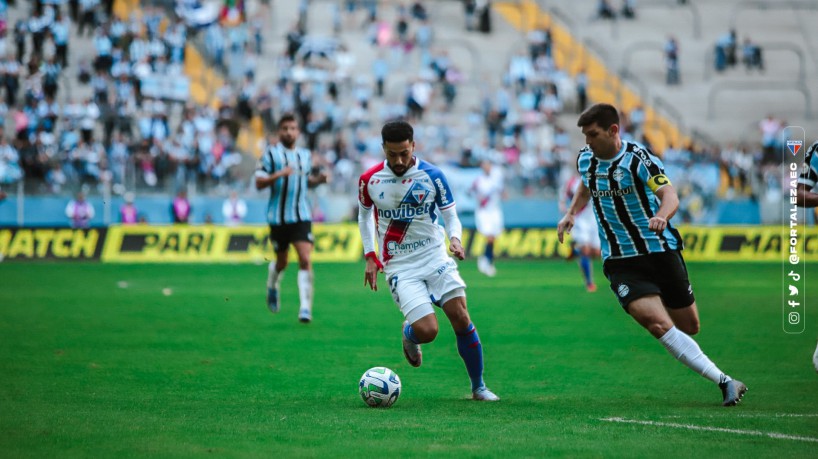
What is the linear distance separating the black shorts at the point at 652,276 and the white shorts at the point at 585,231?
11.7m

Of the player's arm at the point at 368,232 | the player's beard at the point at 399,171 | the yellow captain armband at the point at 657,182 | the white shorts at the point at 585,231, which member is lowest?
the white shorts at the point at 585,231

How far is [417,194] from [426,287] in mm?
754

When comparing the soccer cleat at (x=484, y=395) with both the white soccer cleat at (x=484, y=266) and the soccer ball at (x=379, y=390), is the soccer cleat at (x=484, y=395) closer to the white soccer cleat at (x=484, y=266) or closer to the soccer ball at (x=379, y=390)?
the soccer ball at (x=379, y=390)

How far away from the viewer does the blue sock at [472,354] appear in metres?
9.05

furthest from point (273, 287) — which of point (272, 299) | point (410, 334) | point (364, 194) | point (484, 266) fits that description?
point (484, 266)

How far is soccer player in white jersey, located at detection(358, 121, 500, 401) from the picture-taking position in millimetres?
9062

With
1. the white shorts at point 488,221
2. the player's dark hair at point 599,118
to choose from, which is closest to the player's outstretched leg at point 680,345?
the player's dark hair at point 599,118

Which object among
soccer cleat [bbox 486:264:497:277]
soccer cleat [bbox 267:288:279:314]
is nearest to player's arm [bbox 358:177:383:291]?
soccer cleat [bbox 267:288:279:314]

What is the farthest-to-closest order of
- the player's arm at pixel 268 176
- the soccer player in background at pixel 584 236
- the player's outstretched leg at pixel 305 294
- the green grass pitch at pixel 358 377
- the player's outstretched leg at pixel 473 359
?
1. the soccer player in background at pixel 584 236
2. the player's outstretched leg at pixel 305 294
3. the player's arm at pixel 268 176
4. the player's outstretched leg at pixel 473 359
5. the green grass pitch at pixel 358 377

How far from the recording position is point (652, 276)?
353 inches

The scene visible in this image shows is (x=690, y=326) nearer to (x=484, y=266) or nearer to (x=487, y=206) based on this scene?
(x=484, y=266)

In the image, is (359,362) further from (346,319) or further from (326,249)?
(326,249)

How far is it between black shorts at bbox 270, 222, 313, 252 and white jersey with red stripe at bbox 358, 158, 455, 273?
640cm

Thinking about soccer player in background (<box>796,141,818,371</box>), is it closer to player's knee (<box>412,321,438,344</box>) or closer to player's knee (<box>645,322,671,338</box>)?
player's knee (<box>645,322,671,338</box>)
